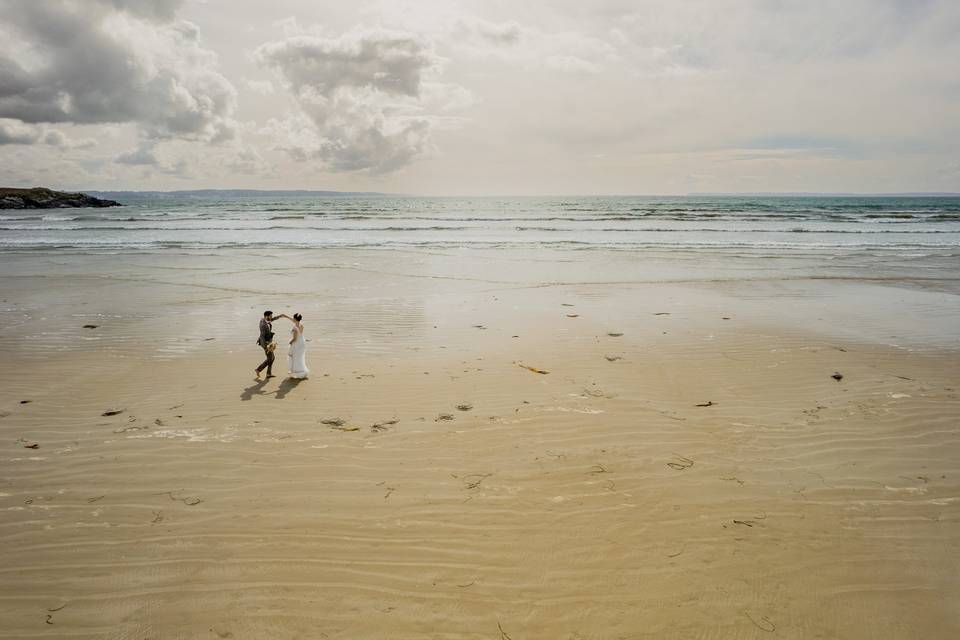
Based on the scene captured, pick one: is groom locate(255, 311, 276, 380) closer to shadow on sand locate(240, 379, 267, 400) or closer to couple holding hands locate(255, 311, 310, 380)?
couple holding hands locate(255, 311, 310, 380)

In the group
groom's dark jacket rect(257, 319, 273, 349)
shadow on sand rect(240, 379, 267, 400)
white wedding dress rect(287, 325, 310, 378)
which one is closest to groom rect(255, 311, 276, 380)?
groom's dark jacket rect(257, 319, 273, 349)

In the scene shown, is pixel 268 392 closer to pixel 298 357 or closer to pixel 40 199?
pixel 298 357

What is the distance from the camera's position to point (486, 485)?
544 centimetres

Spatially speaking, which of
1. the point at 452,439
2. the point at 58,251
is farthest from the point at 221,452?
the point at 58,251

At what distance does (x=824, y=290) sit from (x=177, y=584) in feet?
60.2

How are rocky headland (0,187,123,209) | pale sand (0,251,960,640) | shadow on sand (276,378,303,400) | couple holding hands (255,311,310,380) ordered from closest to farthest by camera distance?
pale sand (0,251,960,640)
shadow on sand (276,378,303,400)
couple holding hands (255,311,310,380)
rocky headland (0,187,123,209)

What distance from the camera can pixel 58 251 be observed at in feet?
86.2

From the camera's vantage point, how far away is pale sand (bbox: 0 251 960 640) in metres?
3.95

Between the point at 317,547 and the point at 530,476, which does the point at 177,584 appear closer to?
the point at 317,547

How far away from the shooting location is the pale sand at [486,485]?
3947 millimetres

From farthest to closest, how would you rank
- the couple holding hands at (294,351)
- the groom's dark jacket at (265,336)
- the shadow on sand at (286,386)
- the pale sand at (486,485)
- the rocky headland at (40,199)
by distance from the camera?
the rocky headland at (40,199), the groom's dark jacket at (265,336), the couple holding hands at (294,351), the shadow on sand at (286,386), the pale sand at (486,485)

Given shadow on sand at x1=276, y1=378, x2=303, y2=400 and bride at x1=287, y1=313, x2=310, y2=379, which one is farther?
bride at x1=287, y1=313, x2=310, y2=379

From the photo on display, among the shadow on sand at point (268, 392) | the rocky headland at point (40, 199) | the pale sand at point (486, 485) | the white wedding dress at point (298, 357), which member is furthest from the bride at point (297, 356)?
the rocky headland at point (40, 199)

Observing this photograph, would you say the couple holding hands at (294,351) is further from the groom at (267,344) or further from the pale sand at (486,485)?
the pale sand at (486,485)
